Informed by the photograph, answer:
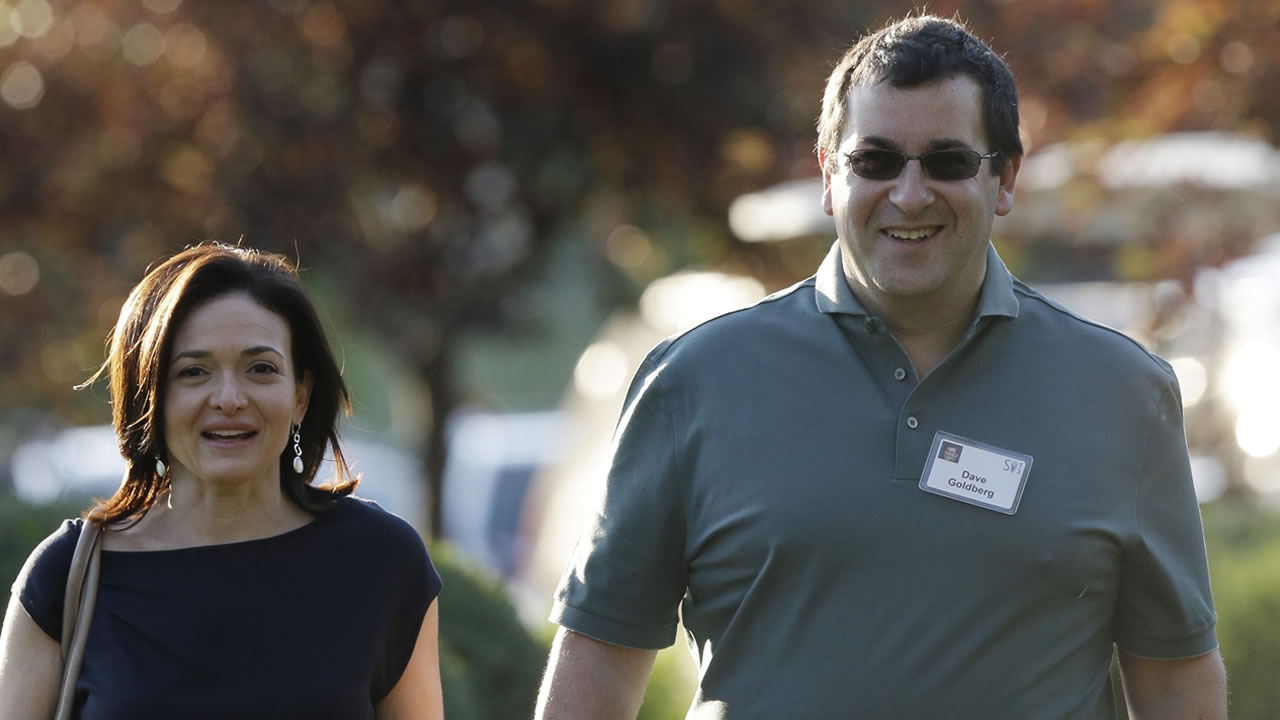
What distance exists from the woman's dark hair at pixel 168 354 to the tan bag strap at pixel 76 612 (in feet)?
0.34

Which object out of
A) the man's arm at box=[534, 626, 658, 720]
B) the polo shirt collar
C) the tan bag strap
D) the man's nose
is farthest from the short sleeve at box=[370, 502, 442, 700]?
the man's nose

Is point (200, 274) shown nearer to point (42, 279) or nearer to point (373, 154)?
point (373, 154)

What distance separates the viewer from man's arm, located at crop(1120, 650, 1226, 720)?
3.11m

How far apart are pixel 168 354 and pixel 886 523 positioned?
1.43m

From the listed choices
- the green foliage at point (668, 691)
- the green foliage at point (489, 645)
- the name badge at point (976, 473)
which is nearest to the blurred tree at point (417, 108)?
the green foliage at point (668, 691)

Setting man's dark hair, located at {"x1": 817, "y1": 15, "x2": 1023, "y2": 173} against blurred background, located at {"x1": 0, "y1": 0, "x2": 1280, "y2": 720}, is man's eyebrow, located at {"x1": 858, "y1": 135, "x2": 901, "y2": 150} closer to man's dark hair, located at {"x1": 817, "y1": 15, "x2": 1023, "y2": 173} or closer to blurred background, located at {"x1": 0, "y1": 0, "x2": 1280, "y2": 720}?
man's dark hair, located at {"x1": 817, "y1": 15, "x2": 1023, "y2": 173}

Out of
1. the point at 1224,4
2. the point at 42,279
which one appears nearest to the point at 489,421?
the point at 42,279

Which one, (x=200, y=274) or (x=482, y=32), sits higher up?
(x=482, y=32)

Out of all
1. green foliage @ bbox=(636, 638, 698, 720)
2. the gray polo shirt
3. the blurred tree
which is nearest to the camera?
the gray polo shirt

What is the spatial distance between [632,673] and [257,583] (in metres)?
0.76

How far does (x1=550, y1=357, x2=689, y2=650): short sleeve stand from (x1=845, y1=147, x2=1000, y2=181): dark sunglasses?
0.52m

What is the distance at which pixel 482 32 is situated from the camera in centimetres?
847

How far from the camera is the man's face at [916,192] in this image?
3.00m

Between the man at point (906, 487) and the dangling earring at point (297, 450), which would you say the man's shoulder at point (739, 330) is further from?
the dangling earring at point (297, 450)
